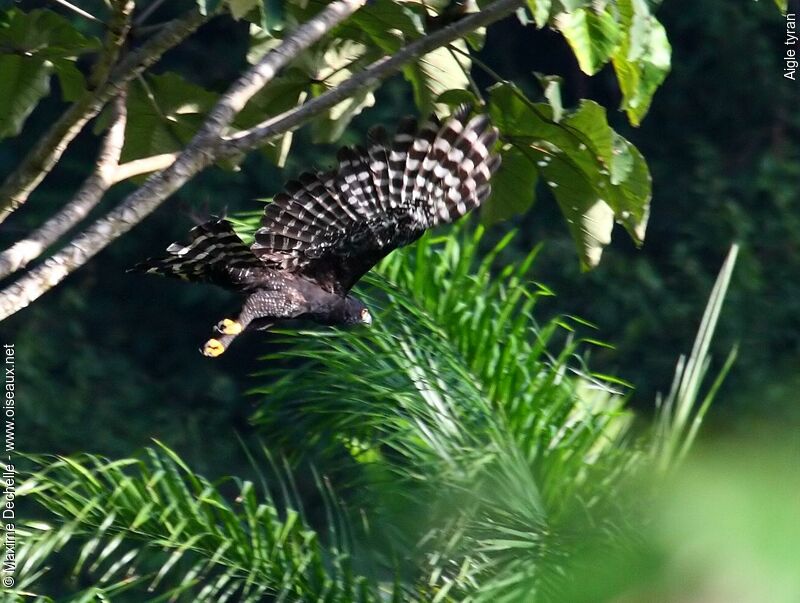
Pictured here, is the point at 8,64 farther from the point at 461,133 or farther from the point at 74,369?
the point at 74,369

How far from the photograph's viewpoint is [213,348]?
2.25m

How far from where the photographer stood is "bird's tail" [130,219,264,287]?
2.07 m

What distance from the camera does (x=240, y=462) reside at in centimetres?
577

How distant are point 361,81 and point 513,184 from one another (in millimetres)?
472

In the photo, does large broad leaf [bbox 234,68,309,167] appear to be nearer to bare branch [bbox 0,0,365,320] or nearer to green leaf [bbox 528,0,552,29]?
bare branch [bbox 0,0,365,320]

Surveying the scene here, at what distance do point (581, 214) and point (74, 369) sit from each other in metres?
4.15

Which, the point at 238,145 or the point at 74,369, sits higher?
the point at 238,145

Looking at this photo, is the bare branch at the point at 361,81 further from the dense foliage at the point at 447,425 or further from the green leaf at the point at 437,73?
the green leaf at the point at 437,73

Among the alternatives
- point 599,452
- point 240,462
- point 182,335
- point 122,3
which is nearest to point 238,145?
point 122,3

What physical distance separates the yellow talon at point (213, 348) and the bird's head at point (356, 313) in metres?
0.27

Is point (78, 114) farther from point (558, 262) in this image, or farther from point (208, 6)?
point (558, 262)

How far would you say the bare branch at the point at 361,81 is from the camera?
1840 mm

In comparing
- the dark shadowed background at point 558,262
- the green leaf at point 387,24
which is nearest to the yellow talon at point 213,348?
the green leaf at point 387,24

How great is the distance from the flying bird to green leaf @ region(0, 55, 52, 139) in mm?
374
